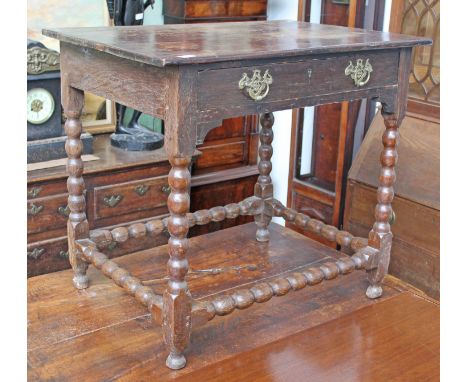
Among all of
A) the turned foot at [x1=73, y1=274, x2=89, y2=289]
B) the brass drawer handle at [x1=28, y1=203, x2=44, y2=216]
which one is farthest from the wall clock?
the turned foot at [x1=73, y1=274, x2=89, y2=289]

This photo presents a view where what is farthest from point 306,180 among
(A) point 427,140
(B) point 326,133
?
(A) point 427,140

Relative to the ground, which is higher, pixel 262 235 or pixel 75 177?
pixel 75 177

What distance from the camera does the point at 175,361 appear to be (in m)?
1.78

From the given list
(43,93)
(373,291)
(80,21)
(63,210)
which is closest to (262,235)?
(373,291)

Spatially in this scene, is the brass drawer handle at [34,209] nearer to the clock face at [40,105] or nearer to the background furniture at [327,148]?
the clock face at [40,105]

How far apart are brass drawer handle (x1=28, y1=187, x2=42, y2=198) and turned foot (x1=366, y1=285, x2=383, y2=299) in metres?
1.37

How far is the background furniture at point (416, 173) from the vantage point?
9.04 feet

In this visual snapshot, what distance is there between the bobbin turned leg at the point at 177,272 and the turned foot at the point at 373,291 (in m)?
0.70

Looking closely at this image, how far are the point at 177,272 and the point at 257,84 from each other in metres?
0.50

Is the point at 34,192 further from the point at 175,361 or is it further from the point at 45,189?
the point at 175,361

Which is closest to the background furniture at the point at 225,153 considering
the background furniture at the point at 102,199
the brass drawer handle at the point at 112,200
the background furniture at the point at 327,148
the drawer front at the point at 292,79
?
the background furniture at the point at 327,148

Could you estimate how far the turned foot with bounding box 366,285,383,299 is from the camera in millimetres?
2244

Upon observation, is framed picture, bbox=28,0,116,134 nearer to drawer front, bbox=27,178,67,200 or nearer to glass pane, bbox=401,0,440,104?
drawer front, bbox=27,178,67,200

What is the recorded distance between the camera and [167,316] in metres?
1.77
